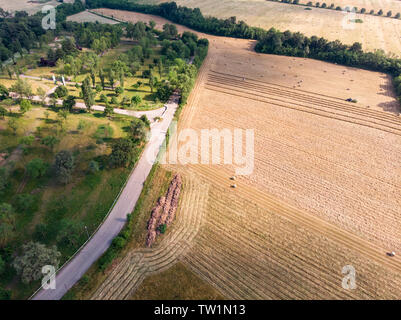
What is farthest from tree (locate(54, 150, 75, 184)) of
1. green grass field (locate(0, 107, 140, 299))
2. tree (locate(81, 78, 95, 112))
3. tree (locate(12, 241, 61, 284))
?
tree (locate(81, 78, 95, 112))

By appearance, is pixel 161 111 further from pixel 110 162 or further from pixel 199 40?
pixel 199 40

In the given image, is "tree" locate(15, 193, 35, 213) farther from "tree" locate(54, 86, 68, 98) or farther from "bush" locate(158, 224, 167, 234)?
"tree" locate(54, 86, 68, 98)

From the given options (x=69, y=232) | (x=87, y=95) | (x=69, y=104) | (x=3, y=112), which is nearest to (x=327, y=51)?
(x=87, y=95)

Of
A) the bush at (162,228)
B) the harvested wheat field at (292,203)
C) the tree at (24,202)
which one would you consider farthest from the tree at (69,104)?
the bush at (162,228)

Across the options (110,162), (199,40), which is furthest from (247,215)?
(199,40)

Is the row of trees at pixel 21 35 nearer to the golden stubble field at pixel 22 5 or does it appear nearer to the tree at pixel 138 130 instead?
the golden stubble field at pixel 22 5
